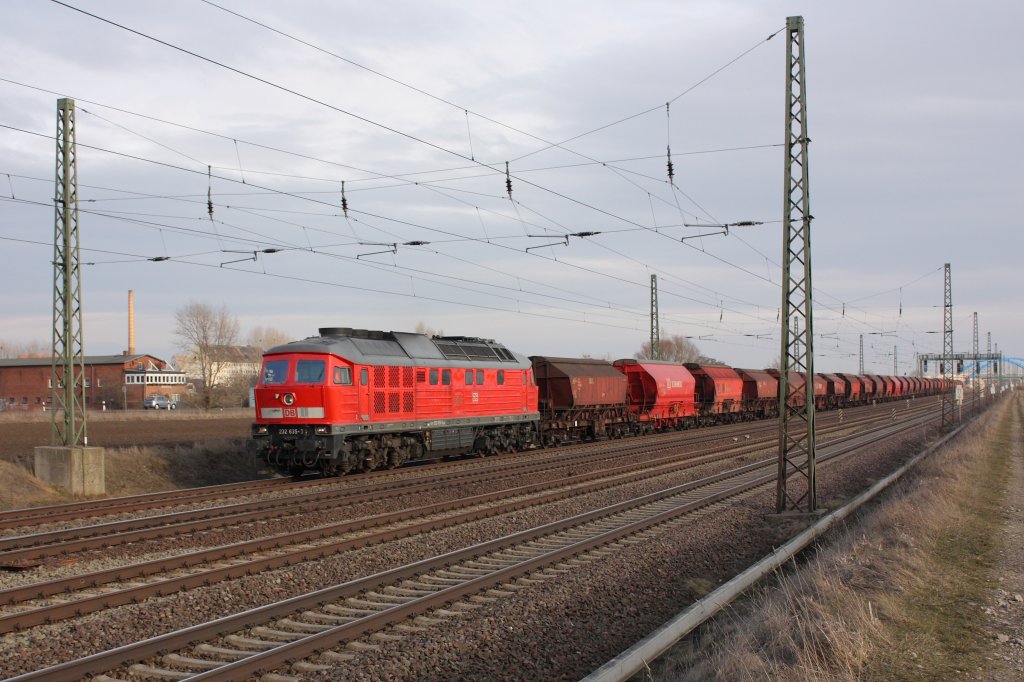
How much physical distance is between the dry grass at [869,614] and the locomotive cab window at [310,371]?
13.6 meters

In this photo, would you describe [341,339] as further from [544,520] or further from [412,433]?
[544,520]

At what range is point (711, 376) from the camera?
165 feet

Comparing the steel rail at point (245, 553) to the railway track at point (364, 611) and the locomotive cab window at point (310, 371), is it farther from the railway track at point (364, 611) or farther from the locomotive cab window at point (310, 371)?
the locomotive cab window at point (310, 371)

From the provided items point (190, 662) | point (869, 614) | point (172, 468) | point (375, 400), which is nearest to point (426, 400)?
point (375, 400)

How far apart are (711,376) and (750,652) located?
→ 144ft

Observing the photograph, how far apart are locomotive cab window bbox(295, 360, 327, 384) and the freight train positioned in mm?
31

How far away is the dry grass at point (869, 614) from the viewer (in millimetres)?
7516

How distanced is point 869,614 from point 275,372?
1820cm

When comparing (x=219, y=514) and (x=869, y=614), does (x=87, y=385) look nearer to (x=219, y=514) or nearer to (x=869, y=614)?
(x=219, y=514)

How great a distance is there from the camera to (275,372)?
77.5 feet

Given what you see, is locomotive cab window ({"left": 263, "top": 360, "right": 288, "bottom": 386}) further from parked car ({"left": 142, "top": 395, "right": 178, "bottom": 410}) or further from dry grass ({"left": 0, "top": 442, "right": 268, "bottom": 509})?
parked car ({"left": 142, "top": 395, "right": 178, "bottom": 410})

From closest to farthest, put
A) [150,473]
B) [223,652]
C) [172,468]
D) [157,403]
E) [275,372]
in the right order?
[223,652]
[275,372]
[150,473]
[172,468]
[157,403]

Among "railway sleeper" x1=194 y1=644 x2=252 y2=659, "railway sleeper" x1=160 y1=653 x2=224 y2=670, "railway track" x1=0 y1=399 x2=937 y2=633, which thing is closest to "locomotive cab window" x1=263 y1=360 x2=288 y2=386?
"railway track" x1=0 y1=399 x2=937 y2=633

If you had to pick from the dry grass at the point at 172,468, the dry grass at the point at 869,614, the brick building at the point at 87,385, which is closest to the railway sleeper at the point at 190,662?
the dry grass at the point at 869,614
